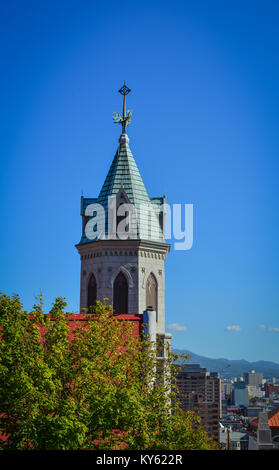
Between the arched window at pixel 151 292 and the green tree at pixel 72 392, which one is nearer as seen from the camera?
the green tree at pixel 72 392

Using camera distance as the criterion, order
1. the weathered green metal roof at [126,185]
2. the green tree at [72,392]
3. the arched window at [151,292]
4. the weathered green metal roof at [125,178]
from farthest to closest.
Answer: the weathered green metal roof at [125,178], the weathered green metal roof at [126,185], the arched window at [151,292], the green tree at [72,392]

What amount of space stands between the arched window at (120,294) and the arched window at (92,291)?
6.30 feet

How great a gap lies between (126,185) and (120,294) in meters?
9.26

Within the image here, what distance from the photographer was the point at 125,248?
5350cm

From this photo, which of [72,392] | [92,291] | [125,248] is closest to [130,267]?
[125,248]

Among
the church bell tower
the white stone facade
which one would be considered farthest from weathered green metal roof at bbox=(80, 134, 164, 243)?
the white stone facade

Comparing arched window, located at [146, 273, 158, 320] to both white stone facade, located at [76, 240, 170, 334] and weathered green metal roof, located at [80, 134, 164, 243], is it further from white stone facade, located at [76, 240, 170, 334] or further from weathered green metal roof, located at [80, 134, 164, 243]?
weathered green metal roof, located at [80, 134, 164, 243]

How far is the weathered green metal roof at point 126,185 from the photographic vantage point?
55156mm

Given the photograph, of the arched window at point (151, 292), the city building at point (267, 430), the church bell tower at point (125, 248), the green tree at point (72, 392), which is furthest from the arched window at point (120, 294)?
the green tree at point (72, 392)

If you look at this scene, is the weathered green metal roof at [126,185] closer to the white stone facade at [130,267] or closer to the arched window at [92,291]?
the white stone facade at [130,267]

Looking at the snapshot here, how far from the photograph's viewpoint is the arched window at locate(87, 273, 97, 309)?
54.4m

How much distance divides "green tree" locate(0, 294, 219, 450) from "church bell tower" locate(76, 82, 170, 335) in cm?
2626
